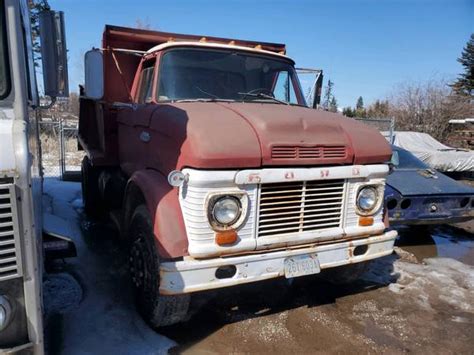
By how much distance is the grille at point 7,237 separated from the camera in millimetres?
1981

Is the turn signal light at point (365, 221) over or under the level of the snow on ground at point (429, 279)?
over

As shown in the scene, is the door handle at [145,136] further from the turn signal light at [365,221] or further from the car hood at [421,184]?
the car hood at [421,184]

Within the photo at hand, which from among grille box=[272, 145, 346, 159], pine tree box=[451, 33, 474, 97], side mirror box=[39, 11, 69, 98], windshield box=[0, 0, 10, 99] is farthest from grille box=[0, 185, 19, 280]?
pine tree box=[451, 33, 474, 97]

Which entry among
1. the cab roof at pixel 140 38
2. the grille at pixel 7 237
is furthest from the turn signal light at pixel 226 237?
the cab roof at pixel 140 38

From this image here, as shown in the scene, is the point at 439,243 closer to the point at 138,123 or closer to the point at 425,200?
the point at 425,200

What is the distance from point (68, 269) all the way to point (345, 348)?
130 inches

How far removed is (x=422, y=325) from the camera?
13.1 feet

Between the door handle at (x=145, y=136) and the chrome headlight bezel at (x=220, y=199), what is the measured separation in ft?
3.90

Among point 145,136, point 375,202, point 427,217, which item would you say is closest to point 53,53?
point 145,136

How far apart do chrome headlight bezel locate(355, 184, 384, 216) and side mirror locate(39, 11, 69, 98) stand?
267cm

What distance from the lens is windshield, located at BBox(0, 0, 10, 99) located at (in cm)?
230

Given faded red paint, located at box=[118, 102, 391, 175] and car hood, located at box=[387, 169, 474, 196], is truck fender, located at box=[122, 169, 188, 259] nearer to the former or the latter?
faded red paint, located at box=[118, 102, 391, 175]

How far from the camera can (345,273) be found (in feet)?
15.0

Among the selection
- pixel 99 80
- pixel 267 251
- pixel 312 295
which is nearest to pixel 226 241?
pixel 267 251
